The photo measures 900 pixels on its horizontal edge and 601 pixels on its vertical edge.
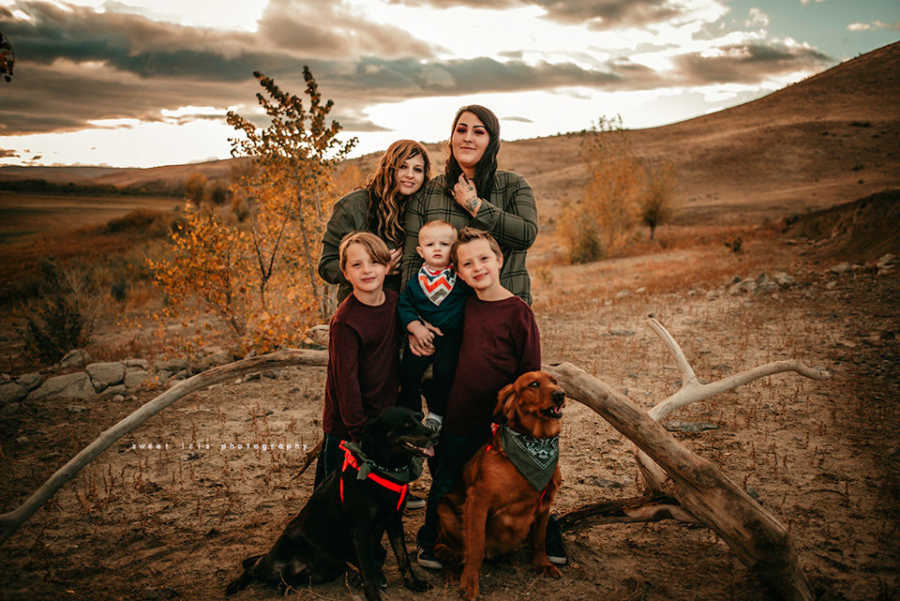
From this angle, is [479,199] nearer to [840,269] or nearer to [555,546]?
[555,546]

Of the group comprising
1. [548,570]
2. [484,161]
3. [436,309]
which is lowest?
[548,570]

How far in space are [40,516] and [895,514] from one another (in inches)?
253

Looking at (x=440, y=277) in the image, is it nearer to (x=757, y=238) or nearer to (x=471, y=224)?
(x=471, y=224)

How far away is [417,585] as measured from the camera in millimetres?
2832

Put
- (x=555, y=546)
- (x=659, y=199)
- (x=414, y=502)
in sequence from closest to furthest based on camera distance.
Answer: (x=555, y=546) → (x=414, y=502) → (x=659, y=199)

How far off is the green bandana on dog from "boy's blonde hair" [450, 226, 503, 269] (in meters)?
1.00

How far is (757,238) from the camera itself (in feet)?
61.6

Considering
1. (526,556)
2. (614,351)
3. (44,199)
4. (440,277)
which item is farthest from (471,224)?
(44,199)

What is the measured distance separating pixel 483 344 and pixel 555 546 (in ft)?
4.61

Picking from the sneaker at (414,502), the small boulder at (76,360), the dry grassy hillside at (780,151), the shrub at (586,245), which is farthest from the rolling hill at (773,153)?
the sneaker at (414,502)

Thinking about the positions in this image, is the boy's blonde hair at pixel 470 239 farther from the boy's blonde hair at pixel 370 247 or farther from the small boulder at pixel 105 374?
the small boulder at pixel 105 374

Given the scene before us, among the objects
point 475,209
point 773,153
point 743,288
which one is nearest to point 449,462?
point 475,209

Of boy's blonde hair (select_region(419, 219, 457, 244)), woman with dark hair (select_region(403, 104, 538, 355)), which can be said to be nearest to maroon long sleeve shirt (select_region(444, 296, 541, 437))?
woman with dark hair (select_region(403, 104, 538, 355))

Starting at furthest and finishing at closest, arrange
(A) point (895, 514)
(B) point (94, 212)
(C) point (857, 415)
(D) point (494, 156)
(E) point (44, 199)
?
(B) point (94, 212)
(E) point (44, 199)
(C) point (857, 415)
(A) point (895, 514)
(D) point (494, 156)
